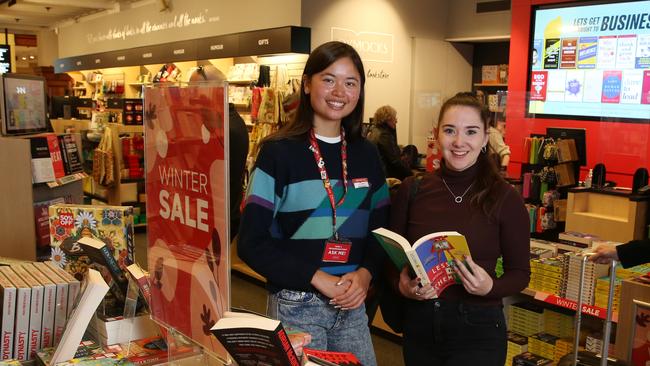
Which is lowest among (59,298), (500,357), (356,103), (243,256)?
(500,357)

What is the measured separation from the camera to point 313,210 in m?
1.85

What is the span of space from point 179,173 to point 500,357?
1.17 m

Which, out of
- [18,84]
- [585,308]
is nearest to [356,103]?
[585,308]

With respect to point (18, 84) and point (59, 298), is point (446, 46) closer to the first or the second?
point (18, 84)

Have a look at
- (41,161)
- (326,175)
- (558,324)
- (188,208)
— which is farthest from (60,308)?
(558,324)

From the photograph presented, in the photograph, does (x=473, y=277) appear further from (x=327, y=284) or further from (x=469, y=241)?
(x=327, y=284)

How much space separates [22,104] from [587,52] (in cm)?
638

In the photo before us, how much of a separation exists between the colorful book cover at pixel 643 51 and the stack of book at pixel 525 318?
181 inches

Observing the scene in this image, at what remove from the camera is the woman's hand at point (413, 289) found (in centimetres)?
185

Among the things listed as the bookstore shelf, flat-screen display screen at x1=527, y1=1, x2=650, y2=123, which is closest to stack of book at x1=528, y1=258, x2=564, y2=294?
the bookstore shelf

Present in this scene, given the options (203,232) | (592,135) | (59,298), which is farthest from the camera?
(592,135)

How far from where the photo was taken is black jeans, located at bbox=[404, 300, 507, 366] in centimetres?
→ 187

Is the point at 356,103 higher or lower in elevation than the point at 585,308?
higher

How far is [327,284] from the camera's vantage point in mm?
1816
